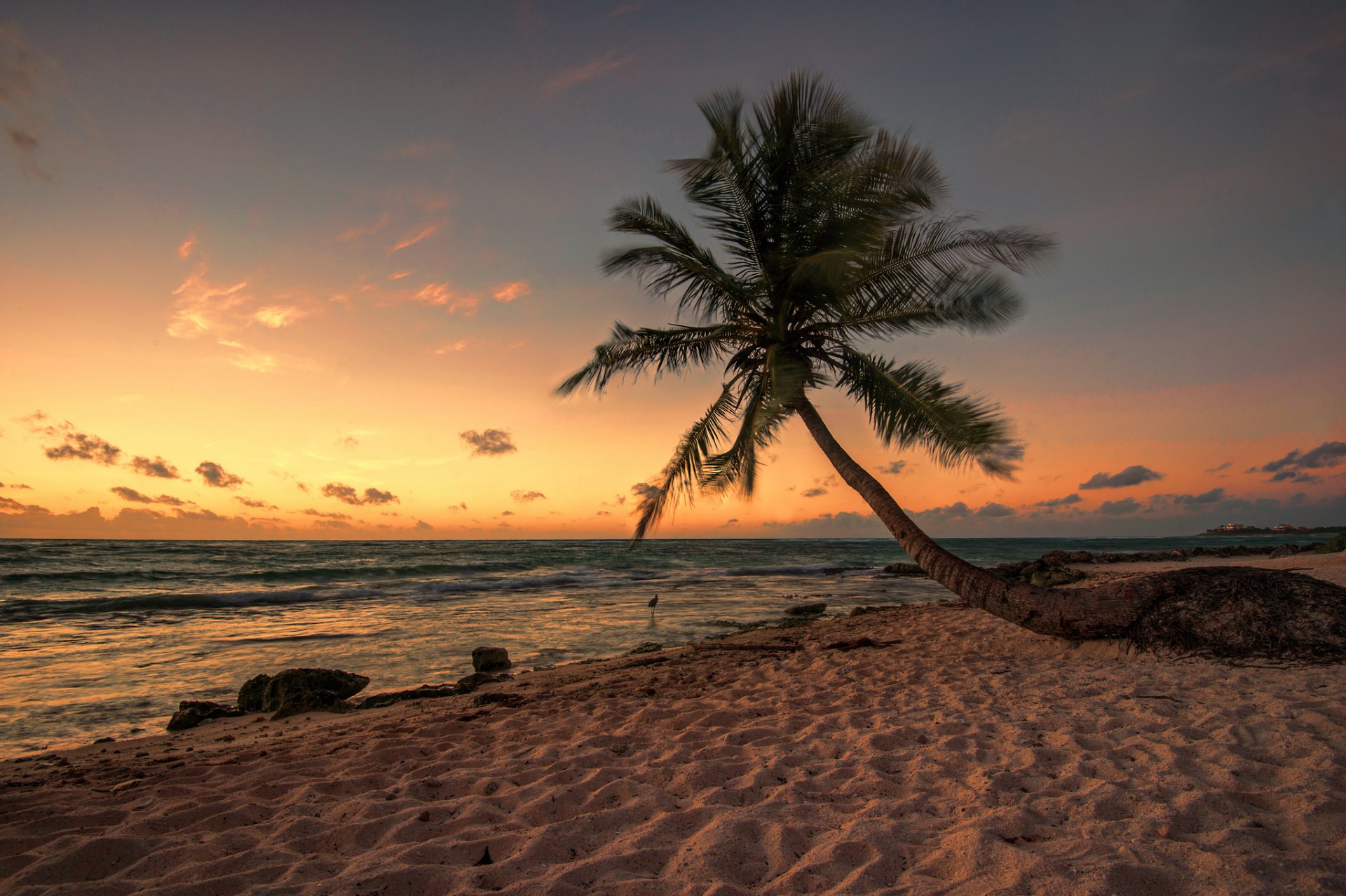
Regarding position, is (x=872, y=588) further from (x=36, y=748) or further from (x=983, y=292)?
(x=36, y=748)

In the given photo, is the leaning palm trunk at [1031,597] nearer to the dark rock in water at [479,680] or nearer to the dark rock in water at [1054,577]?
the dark rock in water at [479,680]

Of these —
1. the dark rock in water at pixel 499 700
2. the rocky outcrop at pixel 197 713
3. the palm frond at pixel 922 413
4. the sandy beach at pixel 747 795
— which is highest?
the palm frond at pixel 922 413

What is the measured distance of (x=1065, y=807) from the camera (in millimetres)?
3148

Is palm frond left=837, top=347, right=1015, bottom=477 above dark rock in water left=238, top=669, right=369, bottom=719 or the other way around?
above

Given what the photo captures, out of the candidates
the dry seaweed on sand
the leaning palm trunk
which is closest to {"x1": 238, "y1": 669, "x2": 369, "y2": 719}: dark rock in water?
the leaning palm trunk

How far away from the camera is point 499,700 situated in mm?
6203

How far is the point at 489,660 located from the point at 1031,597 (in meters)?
6.77

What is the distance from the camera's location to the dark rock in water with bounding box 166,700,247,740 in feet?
19.9

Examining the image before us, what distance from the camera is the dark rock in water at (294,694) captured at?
6645 millimetres

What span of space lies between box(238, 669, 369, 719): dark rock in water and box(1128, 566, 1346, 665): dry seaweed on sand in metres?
8.65

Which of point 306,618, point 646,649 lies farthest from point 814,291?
point 306,618

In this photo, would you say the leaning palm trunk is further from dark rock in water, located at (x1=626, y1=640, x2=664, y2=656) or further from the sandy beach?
dark rock in water, located at (x1=626, y1=640, x2=664, y2=656)

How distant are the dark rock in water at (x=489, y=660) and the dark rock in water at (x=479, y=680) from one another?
188 mm

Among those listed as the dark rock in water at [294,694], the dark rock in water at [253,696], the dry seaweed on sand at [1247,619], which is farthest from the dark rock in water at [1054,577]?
the dark rock in water at [253,696]
